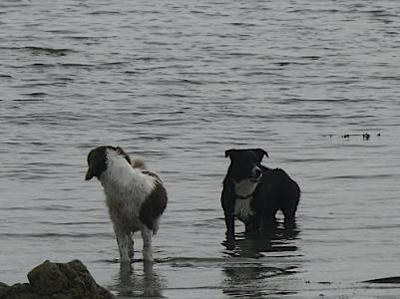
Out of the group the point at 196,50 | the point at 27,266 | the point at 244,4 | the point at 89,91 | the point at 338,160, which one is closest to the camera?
the point at 27,266

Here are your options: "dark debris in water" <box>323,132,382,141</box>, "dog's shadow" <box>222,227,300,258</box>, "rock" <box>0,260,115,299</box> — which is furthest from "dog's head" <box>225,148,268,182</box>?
"dark debris in water" <box>323,132,382,141</box>

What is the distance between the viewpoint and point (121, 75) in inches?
1161

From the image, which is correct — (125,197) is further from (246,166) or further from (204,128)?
(204,128)

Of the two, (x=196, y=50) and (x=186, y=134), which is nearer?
(x=186, y=134)

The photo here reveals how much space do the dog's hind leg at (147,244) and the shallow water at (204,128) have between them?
0.09 meters

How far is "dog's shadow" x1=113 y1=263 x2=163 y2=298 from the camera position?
9562mm

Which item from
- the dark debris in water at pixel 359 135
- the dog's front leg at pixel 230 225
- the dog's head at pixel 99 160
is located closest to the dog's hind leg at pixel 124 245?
→ the dog's head at pixel 99 160

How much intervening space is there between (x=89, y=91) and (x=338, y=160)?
10191 mm

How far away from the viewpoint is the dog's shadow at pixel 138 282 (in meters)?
9.56

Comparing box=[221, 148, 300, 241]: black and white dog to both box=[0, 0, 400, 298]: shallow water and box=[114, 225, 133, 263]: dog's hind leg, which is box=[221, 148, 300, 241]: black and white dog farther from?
box=[114, 225, 133, 263]: dog's hind leg

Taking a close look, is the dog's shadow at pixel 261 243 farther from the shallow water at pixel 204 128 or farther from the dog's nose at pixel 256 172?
the dog's nose at pixel 256 172

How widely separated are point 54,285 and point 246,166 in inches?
207

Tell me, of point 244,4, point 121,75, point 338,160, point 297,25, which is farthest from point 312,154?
point 244,4

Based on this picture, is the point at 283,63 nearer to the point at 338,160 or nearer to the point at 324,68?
the point at 324,68
